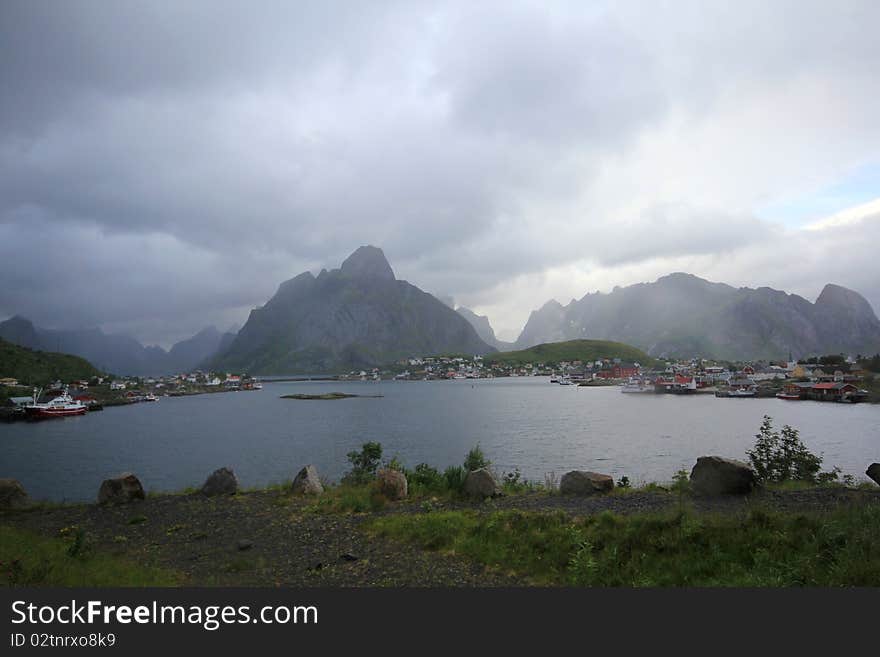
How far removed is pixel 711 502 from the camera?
12.1 meters

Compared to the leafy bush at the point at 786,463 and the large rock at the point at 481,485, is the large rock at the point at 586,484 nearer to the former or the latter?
the large rock at the point at 481,485

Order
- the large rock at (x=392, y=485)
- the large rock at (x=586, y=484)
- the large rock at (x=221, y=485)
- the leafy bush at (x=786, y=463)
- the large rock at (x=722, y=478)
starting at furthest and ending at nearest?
the large rock at (x=221, y=485)
the leafy bush at (x=786, y=463)
the large rock at (x=392, y=485)
the large rock at (x=586, y=484)
the large rock at (x=722, y=478)

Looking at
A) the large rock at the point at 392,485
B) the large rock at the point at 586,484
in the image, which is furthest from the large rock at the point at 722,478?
the large rock at the point at 392,485

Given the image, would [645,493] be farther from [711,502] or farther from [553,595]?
[553,595]

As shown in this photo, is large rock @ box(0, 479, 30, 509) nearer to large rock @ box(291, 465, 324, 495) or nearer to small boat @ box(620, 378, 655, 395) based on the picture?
large rock @ box(291, 465, 324, 495)

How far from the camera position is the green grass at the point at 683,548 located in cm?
707

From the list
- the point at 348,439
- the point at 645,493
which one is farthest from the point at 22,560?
the point at 348,439

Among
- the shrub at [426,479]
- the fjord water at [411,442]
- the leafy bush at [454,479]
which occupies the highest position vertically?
the leafy bush at [454,479]

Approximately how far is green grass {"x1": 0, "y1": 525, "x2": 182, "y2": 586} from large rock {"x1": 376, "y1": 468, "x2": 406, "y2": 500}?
6.81 meters

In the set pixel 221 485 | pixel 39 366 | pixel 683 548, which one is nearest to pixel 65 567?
pixel 221 485

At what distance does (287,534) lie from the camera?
12.4 m

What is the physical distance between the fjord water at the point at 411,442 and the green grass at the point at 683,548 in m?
19.9

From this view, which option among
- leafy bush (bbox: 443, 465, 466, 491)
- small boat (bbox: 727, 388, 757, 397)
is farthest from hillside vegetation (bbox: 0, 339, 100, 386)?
small boat (bbox: 727, 388, 757, 397)

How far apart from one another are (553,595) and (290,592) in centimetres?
373
